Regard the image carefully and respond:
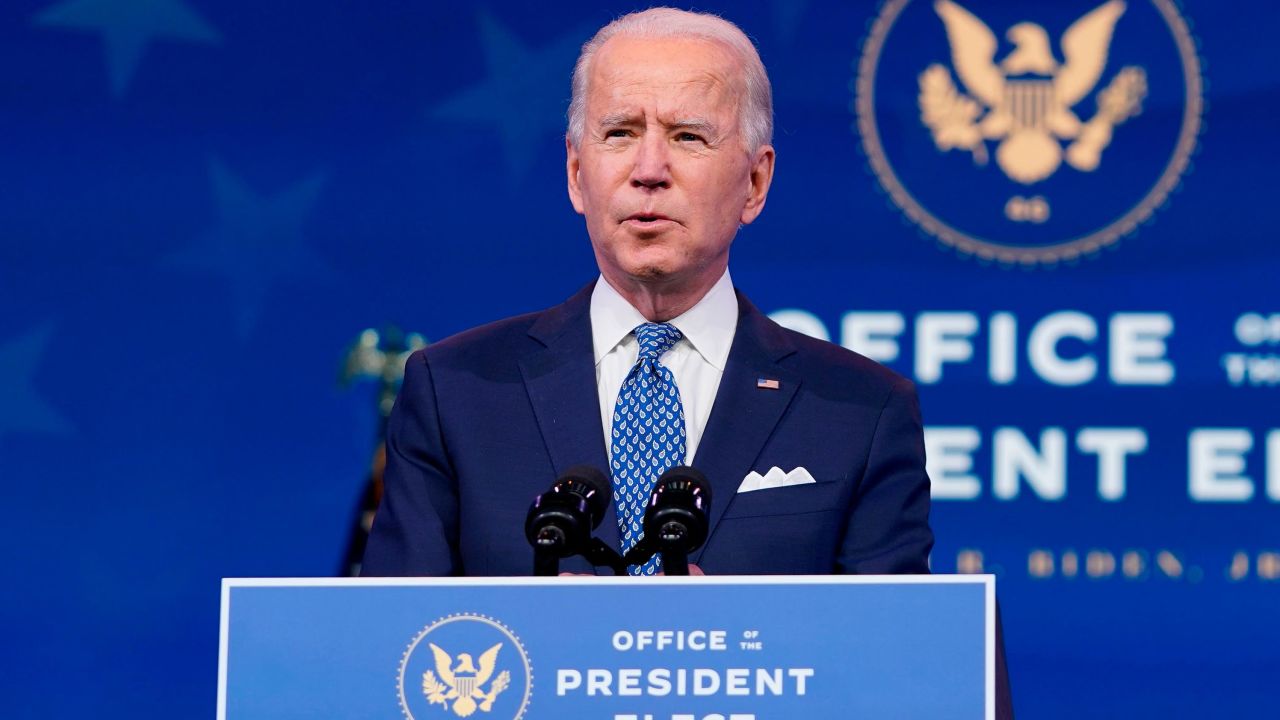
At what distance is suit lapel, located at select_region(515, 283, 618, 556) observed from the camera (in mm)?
1756

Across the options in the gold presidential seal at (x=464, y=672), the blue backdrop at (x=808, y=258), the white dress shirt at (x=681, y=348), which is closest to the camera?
the gold presidential seal at (x=464, y=672)

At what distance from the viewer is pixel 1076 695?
372 cm

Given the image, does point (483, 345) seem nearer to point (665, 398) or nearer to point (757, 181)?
Answer: point (665, 398)

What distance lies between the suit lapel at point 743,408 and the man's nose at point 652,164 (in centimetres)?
22

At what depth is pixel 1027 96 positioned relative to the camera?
3771mm

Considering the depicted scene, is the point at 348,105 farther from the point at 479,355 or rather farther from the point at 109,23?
the point at 479,355

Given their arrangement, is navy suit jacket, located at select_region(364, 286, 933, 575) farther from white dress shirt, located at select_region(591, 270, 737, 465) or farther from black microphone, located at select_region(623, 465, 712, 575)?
black microphone, located at select_region(623, 465, 712, 575)

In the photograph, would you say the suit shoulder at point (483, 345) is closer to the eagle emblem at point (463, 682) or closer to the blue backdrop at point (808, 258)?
the eagle emblem at point (463, 682)

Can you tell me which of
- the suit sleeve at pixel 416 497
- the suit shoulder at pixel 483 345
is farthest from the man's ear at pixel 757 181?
the suit sleeve at pixel 416 497

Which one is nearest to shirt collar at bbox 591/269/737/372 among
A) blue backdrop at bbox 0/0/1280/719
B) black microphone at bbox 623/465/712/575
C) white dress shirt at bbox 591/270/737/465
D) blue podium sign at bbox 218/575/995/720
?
white dress shirt at bbox 591/270/737/465

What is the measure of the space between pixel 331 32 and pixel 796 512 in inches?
97.2

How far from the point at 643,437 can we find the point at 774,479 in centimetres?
14

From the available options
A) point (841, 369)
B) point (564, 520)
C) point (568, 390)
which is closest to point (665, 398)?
point (568, 390)

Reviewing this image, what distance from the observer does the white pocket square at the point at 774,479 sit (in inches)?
68.6
